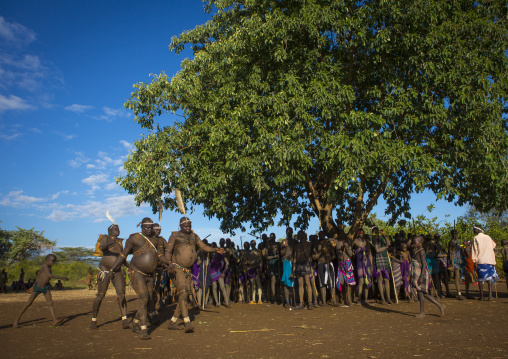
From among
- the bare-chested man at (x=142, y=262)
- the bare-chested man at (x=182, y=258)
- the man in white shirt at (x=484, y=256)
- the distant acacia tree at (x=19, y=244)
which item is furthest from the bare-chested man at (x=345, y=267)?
the distant acacia tree at (x=19, y=244)

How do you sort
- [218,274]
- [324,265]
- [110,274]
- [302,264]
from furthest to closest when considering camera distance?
[218,274] < [324,265] < [302,264] < [110,274]

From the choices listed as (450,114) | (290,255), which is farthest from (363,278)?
(450,114)

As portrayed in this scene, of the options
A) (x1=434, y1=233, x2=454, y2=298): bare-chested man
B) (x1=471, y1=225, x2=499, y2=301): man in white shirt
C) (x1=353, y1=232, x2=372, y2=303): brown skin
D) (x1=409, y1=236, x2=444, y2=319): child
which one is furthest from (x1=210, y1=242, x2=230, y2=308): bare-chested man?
(x1=471, y1=225, x2=499, y2=301): man in white shirt

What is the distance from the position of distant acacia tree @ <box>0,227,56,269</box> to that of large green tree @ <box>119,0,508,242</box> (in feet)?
77.3

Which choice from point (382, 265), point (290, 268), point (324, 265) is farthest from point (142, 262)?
point (382, 265)

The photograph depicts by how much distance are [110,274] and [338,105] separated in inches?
324

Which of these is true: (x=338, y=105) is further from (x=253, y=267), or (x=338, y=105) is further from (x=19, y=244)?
(x=19, y=244)

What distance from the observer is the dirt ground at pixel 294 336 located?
20.8ft

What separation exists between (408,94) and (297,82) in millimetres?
3430

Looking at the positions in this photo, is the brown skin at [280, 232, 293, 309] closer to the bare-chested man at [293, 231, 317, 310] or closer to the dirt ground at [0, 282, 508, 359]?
the bare-chested man at [293, 231, 317, 310]

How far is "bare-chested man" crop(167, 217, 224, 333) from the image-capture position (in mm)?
8406

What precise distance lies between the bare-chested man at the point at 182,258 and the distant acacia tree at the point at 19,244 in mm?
29708

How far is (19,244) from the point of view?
33.1 meters

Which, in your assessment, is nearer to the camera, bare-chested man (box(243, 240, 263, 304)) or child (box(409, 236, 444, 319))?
child (box(409, 236, 444, 319))
